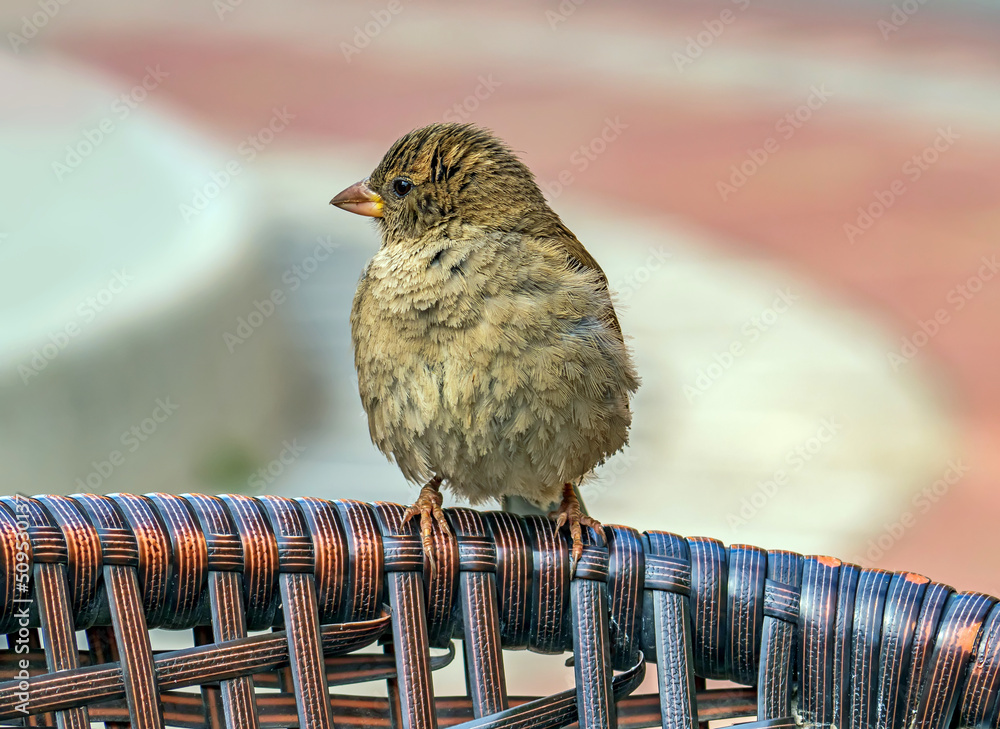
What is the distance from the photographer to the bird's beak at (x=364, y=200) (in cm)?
310

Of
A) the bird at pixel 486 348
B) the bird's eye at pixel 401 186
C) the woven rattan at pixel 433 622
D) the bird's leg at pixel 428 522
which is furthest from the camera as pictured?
the bird's eye at pixel 401 186

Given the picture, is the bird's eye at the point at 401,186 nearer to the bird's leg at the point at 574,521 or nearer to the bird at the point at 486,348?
the bird at the point at 486,348

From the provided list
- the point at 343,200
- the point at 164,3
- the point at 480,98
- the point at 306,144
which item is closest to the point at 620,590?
the point at 343,200

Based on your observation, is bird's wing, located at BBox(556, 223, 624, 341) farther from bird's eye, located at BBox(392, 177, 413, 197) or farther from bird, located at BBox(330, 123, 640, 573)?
bird's eye, located at BBox(392, 177, 413, 197)

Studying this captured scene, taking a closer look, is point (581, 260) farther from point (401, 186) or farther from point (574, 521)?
point (574, 521)

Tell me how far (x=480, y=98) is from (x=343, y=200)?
246 inches

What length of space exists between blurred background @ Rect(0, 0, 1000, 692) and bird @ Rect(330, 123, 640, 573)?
1.68 m

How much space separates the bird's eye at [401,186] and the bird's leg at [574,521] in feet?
2.93

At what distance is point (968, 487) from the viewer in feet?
20.4

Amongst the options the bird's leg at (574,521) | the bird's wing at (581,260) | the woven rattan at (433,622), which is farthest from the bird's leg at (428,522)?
the bird's wing at (581,260)

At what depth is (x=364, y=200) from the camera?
312cm

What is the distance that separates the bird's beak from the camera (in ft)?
10.2

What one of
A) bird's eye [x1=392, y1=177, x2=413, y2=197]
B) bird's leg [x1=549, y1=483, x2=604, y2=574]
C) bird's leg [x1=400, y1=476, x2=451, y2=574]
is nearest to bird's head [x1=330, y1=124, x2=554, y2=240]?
bird's eye [x1=392, y1=177, x2=413, y2=197]

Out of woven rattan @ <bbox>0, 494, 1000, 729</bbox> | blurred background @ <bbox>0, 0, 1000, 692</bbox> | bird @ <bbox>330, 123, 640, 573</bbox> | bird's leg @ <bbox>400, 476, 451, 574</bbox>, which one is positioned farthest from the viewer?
blurred background @ <bbox>0, 0, 1000, 692</bbox>
